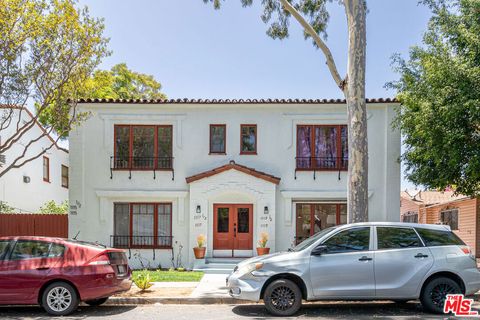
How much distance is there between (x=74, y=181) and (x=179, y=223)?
408cm

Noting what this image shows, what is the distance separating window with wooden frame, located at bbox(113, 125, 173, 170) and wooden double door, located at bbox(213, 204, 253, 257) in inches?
102

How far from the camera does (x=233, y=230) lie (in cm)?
1559

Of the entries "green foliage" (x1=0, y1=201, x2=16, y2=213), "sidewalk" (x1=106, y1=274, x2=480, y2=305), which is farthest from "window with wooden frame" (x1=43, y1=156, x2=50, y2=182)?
"sidewalk" (x1=106, y1=274, x2=480, y2=305)

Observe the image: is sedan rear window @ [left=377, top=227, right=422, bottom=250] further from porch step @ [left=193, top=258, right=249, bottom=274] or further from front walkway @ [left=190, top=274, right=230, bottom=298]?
porch step @ [left=193, top=258, right=249, bottom=274]

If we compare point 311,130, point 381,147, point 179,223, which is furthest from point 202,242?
point 381,147

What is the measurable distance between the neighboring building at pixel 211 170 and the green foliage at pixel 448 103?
1606mm

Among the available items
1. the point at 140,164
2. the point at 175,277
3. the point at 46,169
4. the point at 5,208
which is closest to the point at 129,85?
the point at 46,169

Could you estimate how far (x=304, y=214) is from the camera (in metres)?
15.7

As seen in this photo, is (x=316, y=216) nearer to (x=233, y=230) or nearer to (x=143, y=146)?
(x=233, y=230)

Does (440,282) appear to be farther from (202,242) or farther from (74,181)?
(74,181)

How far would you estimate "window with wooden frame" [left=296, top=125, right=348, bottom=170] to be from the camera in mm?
15523

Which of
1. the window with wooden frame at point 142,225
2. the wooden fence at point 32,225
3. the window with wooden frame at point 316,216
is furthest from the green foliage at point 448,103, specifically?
the wooden fence at point 32,225

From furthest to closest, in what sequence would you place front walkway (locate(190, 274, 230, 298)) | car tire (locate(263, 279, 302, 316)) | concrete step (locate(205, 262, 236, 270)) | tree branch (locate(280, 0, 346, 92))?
1. concrete step (locate(205, 262, 236, 270))
2. tree branch (locate(280, 0, 346, 92))
3. front walkway (locate(190, 274, 230, 298))
4. car tire (locate(263, 279, 302, 316))

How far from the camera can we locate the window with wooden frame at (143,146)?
15695mm
